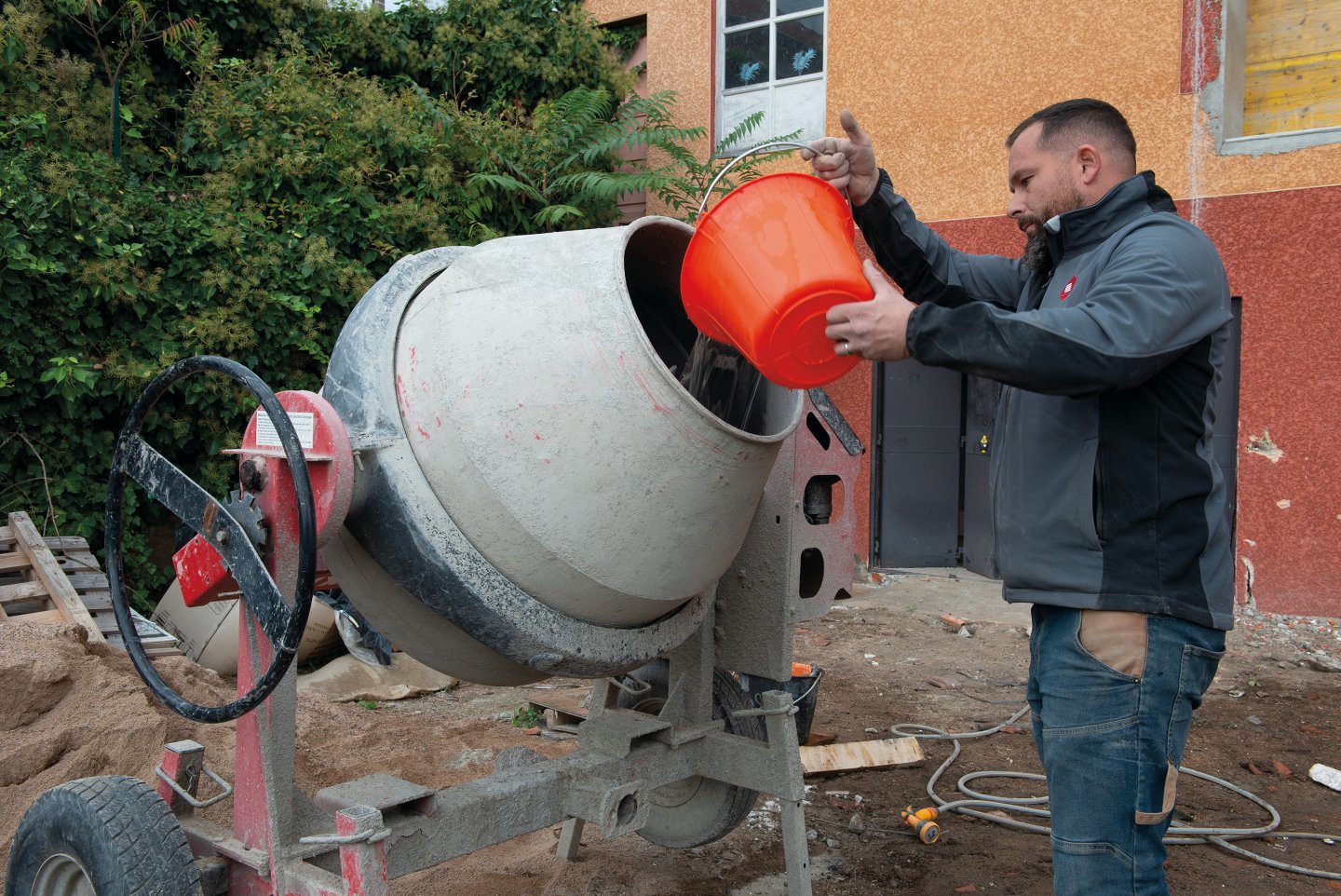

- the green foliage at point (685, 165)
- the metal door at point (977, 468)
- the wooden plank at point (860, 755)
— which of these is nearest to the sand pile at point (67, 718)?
A: the wooden plank at point (860, 755)

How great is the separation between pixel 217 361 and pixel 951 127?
6.69 metres

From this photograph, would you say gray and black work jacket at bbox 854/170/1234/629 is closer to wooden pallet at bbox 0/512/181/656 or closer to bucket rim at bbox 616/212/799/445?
bucket rim at bbox 616/212/799/445

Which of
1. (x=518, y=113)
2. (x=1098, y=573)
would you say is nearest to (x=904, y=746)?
(x=1098, y=573)

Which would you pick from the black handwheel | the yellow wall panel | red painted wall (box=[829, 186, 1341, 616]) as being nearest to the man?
the black handwheel

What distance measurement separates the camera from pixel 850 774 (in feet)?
13.0

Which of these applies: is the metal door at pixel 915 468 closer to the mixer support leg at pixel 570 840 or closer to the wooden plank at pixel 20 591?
the mixer support leg at pixel 570 840

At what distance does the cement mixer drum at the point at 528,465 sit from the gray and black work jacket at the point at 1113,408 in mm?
498

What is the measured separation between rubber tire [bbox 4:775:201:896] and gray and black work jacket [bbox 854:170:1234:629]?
170 centimetres

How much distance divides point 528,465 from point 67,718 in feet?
8.48

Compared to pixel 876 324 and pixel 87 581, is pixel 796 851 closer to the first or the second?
pixel 876 324

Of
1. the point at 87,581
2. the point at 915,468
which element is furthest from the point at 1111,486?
the point at 915,468

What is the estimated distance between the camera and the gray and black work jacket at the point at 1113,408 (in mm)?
1633

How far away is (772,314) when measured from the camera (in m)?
1.67

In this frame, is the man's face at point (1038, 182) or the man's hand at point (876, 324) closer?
the man's hand at point (876, 324)
